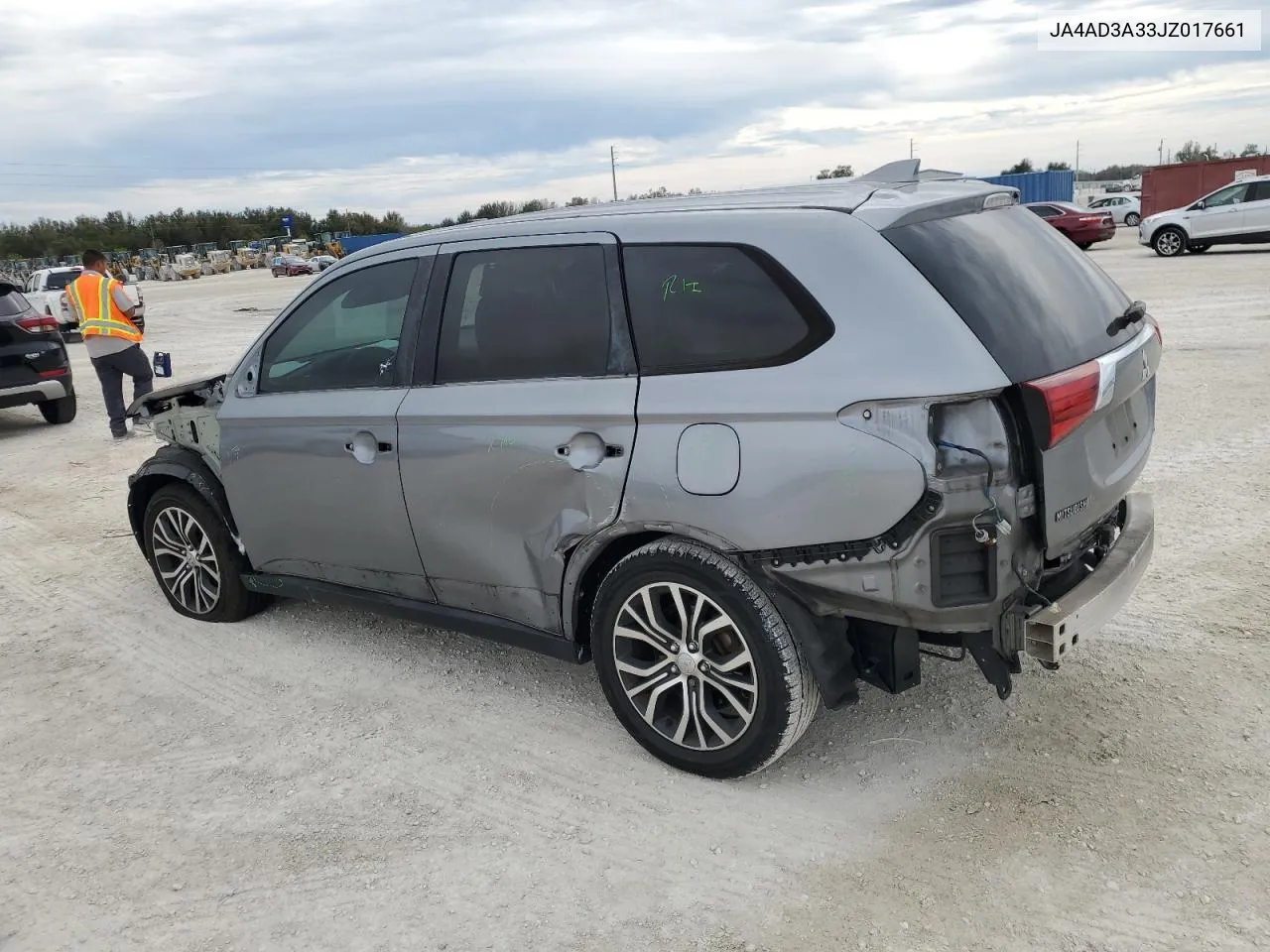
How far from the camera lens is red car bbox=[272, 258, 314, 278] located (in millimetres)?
52000

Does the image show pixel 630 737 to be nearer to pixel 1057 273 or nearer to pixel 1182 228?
pixel 1057 273

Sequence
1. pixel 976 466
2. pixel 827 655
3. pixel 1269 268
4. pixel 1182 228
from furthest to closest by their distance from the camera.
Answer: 1. pixel 1182 228
2. pixel 1269 268
3. pixel 827 655
4. pixel 976 466

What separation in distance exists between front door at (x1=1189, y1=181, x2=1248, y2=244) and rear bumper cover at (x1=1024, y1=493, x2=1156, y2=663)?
21.4 metres

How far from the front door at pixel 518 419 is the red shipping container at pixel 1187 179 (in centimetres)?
3719

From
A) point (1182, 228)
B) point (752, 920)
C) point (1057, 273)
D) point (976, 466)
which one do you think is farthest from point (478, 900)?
point (1182, 228)

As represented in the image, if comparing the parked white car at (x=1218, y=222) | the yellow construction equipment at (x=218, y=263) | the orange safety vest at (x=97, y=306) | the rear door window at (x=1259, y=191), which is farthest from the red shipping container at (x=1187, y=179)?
the yellow construction equipment at (x=218, y=263)

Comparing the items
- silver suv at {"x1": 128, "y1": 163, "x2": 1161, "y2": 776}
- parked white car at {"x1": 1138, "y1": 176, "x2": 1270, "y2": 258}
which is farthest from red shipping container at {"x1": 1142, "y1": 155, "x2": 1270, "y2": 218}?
silver suv at {"x1": 128, "y1": 163, "x2": 1161, "y2": 776}

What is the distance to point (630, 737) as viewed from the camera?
12.2 ft

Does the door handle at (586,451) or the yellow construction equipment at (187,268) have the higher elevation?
the yellow construction equipment at (187,268)

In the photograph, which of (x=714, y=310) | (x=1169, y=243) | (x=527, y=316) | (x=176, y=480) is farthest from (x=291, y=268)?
(x=714, y=310)

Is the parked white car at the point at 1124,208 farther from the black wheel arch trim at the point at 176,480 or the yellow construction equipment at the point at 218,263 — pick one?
the yellow construction equipment at the point at 218,263

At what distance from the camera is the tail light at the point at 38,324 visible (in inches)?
404

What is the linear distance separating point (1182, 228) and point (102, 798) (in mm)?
23424

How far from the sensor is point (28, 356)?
1030 cm
